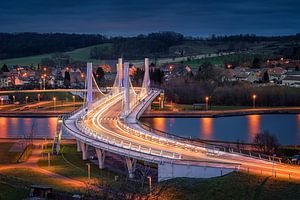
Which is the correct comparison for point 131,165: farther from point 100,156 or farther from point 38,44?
point 38,44

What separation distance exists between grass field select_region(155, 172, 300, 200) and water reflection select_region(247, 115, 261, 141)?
351 inches

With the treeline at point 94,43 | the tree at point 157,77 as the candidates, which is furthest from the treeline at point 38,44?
the tree at point 157,77

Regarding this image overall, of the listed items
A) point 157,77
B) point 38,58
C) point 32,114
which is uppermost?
point 38,58

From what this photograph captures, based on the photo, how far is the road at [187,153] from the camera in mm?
9141

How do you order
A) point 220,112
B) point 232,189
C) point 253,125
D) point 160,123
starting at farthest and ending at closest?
point 220,112 → point 160,123 → point 253,125 → point 232,189

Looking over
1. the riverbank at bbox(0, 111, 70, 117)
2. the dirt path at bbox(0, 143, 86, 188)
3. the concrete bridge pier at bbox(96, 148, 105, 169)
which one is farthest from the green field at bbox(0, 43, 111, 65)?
the concrete bridge pier at bbox(96, 148, 105, 169)

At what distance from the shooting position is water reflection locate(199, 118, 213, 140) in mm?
19195

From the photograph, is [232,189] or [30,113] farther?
[30,113]

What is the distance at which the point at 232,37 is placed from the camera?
7738 centimetres

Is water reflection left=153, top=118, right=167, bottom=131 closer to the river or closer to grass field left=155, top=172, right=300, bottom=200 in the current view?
the river

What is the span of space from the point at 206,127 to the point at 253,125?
69.2 inches

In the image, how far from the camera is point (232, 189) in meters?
8.36

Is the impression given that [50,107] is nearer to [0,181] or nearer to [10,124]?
[10,124]

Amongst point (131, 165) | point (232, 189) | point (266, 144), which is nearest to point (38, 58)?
point (266, 144)
